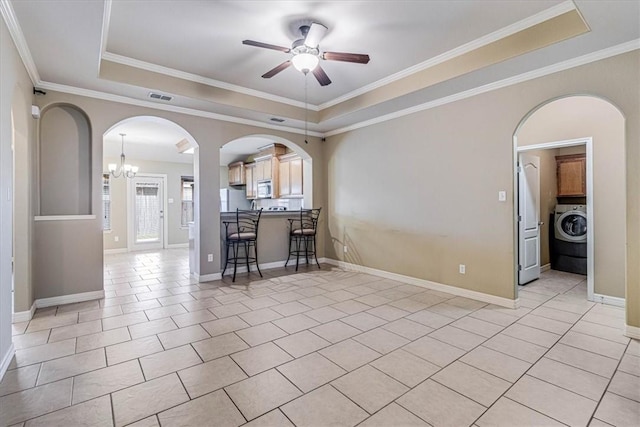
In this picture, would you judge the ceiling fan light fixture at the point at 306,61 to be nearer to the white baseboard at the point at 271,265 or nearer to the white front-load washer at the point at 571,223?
the white baseboard at the point at 271,265

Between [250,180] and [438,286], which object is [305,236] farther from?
[250,180]

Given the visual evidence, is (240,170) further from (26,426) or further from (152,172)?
(26,426)

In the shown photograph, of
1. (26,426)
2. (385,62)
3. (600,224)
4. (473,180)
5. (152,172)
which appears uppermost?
(385,62)

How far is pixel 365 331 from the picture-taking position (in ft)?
9.49

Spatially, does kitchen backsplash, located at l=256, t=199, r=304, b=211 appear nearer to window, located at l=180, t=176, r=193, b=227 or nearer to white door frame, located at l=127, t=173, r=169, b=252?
window, located at l=180, t=176, r=193, b=227

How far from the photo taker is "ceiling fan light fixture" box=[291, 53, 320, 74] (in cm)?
284

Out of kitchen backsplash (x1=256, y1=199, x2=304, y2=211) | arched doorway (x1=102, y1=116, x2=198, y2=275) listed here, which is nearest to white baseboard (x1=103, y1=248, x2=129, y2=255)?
arched doorway (x1=102, y1=116, x2=198, y2=275)

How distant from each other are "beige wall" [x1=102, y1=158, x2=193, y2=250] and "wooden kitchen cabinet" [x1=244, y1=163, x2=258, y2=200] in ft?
5.57

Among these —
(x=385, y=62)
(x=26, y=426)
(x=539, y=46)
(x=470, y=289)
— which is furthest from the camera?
(x=470, y=289)

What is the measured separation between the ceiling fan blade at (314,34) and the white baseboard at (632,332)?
368 centimetres

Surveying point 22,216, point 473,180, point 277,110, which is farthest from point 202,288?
point 473,180

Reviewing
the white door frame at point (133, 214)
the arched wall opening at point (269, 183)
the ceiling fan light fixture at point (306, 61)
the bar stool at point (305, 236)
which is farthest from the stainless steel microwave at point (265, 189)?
the ceiling fan light fixture at point (306, 61)

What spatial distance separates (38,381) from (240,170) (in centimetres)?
760

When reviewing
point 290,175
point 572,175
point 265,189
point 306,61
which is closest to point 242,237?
point 290,175
